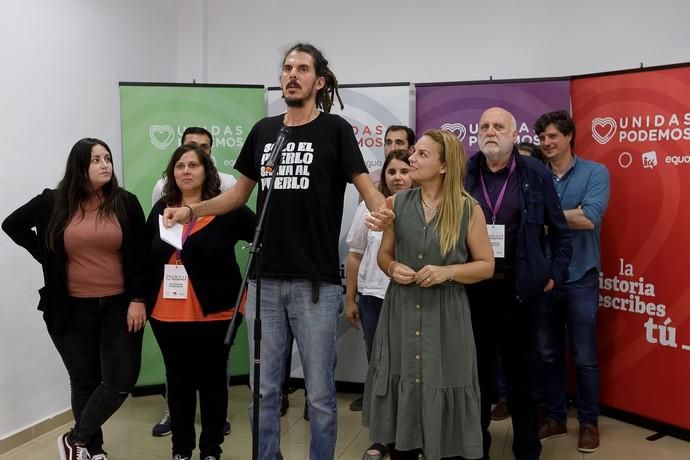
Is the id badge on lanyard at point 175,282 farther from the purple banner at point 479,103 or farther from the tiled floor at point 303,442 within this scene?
the purple banner at point 479,103

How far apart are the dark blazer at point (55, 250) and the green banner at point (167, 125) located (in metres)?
1.19

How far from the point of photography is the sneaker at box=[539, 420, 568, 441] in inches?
137

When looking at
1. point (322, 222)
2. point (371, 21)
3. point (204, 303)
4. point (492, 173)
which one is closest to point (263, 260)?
point (322, 222)

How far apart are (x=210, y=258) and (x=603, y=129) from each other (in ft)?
8.40

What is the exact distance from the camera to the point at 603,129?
12.3ft

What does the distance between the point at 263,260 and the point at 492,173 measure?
48.1 inches

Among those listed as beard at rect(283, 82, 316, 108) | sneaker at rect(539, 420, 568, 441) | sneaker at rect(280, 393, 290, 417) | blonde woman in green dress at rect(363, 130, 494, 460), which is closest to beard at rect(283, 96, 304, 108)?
beard at rect(283, 82, 316, 108)

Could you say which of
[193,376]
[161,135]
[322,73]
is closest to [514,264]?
[322,73]

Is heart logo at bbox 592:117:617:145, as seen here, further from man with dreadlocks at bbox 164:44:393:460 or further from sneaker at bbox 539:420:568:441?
man with dreadlocks at bbox 164:44:393:460

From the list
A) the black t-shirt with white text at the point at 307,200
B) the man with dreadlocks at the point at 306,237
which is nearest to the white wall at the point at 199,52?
the man with dreadlocks at the point at 306,237

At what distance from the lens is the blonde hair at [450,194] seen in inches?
91.0

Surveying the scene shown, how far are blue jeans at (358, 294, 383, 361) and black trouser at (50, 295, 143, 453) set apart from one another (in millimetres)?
1316

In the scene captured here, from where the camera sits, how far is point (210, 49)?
16.3 ft

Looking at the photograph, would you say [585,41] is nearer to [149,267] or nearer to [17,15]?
[149,267]
